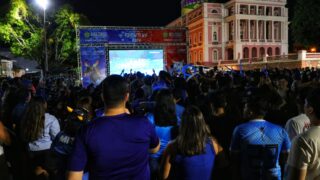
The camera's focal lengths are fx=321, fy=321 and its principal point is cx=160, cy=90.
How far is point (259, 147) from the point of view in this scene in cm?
342

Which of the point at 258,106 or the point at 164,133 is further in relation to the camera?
the point at 164,133

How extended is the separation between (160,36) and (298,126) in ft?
65.6

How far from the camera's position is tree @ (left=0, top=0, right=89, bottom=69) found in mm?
31828

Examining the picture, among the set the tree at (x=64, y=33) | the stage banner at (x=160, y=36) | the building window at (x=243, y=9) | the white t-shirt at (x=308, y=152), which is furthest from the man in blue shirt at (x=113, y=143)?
the building window at (x=243, y=9)

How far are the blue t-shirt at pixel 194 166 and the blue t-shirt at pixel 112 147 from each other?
1.75ft

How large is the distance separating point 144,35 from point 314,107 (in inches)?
832

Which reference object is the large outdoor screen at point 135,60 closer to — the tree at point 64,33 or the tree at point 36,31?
the tree at point 36,31

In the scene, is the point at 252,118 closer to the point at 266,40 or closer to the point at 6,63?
the point at 6,63

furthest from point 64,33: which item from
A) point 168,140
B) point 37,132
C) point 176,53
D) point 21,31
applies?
point 168,140

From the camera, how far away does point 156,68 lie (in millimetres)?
24438

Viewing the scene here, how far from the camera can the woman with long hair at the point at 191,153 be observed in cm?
Result: 317

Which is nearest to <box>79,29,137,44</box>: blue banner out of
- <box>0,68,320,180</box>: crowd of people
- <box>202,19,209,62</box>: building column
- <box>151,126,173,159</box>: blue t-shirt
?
<box>0,68,320,180</box>: crowd of people

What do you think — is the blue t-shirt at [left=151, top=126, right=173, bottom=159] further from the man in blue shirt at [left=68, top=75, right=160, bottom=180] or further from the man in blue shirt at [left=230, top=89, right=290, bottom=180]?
the man in blue shirt at [left=68, top=75, right=160, bottom=180]

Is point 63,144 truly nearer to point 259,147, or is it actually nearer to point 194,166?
point 194,166
